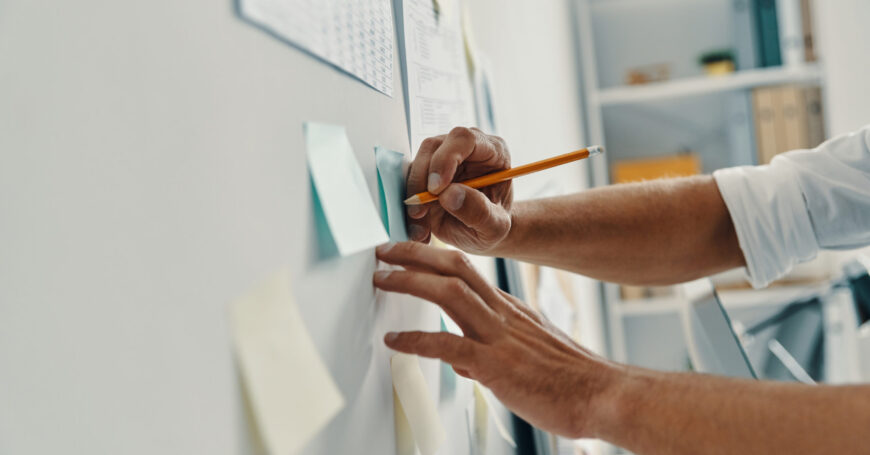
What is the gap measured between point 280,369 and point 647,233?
68 cm

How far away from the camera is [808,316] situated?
157 centimetres

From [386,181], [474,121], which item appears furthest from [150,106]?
[474,121]

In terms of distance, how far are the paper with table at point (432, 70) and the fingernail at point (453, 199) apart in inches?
3.0

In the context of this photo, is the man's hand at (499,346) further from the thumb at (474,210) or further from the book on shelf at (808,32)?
the book on shelf at (808,32)

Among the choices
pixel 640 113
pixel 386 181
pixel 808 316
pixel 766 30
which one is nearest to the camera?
pixel 386 181

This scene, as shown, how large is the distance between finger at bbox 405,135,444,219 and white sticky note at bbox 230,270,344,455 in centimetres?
21

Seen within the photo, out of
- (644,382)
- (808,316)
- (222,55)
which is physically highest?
(222,55)

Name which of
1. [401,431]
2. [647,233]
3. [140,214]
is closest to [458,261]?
[401,431]

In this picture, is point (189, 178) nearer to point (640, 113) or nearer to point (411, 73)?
point (411, 73)

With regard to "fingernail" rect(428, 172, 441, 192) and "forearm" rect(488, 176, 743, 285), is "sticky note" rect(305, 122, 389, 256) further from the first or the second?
"forearm" rect(488, 176, 743, 285)

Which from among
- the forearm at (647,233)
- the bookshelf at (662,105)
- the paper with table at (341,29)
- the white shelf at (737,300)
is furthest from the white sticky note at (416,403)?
the bookshelf at (662,105)

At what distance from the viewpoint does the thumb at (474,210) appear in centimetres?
52

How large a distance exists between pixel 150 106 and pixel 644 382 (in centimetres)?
41

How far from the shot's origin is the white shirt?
867 millimetres
